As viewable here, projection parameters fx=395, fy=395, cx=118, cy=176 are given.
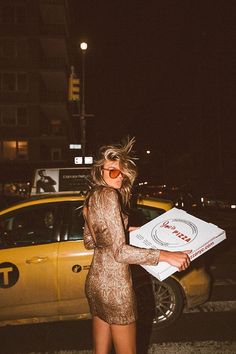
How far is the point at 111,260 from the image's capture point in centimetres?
252

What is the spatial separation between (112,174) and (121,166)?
0.09 metres

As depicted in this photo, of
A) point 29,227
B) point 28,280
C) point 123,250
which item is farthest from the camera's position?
point 29,227

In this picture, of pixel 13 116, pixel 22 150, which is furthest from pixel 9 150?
pixel 13 116

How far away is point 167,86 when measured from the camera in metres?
59.8

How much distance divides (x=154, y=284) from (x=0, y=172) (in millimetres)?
28980

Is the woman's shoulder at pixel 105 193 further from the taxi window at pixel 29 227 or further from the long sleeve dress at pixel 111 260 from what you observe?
the taxi window at pixel 29 227

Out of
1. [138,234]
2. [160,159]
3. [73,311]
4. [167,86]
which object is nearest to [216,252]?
[73,311]

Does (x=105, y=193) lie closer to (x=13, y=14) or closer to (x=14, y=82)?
(x=14, y=82)

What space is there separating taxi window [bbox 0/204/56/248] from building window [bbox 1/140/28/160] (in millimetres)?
28182

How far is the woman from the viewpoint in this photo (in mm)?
2434

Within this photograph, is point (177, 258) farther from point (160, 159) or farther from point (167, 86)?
point (160, 159)

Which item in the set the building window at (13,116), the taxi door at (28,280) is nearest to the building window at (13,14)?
the building window at (13,116)

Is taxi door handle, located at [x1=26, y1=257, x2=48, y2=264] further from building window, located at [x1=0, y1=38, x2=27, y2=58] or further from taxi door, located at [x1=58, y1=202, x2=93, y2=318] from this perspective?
building window, located at [x1=0, y1=38, x2=27, y2=58]

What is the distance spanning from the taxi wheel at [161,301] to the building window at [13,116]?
29262 mm
